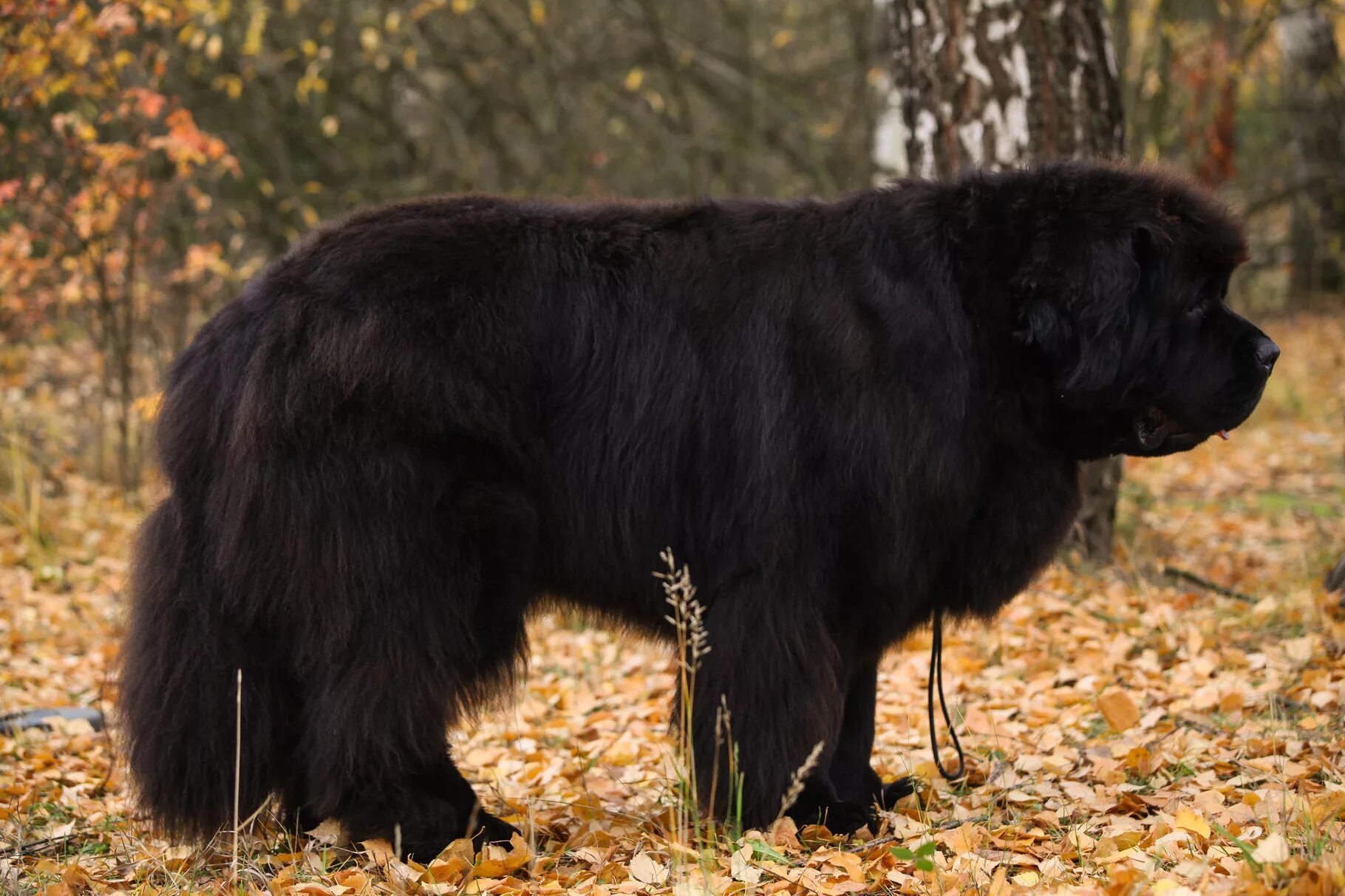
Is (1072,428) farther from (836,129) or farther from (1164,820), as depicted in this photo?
(836,129)

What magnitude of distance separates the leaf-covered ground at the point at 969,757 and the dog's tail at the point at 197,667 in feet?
0.57

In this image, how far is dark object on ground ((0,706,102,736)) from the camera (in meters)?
4.02

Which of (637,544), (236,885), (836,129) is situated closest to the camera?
(236,885)

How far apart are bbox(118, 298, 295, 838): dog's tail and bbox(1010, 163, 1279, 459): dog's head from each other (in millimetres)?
1919

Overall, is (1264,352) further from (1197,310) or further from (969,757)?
(969,757)

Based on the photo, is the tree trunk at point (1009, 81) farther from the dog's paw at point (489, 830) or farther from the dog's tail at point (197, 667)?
the dog's tail at point (197, 667)

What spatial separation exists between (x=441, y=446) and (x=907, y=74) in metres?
3.21

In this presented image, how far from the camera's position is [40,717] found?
4.15 metres

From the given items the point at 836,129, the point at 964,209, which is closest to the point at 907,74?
the point at 964,209

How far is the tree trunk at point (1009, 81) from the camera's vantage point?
491 cm

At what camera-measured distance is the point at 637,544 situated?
298cm

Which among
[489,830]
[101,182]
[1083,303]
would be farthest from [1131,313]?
[101,182]

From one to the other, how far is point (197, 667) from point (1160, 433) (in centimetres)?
239

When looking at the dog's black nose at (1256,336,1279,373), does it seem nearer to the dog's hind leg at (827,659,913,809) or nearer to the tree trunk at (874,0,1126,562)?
the dog's hind leg at (827,659,913,809)
